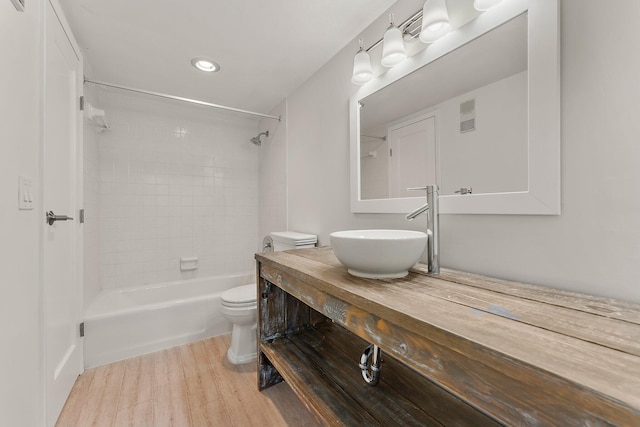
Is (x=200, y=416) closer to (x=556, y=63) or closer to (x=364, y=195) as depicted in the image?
(x=364, y=195)

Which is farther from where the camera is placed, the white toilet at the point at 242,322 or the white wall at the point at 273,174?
the white wall at the point at 273,174

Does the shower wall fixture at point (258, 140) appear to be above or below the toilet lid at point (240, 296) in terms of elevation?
above

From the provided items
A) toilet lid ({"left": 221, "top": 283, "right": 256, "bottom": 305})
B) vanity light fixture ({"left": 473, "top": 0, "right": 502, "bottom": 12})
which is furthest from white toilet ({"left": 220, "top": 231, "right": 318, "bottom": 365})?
vanity light fixture ({"left": 473, "top": 0, "right": 502, "bottom": 12})

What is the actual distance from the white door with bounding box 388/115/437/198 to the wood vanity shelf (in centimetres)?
42

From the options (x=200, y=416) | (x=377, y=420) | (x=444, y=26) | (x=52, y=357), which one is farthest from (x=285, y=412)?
(x=444, y=26)

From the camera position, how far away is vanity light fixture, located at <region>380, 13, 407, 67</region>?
125cm

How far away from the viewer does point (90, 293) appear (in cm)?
204

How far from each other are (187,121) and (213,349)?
7.33ft

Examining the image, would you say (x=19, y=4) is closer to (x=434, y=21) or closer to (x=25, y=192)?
(x=25, y=192)

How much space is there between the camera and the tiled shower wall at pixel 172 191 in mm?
2453

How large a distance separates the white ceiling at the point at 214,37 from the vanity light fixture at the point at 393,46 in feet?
0.83

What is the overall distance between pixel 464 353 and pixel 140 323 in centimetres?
219

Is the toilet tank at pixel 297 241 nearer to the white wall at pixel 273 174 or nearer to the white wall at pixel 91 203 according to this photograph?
the white wall at pixel 273 174

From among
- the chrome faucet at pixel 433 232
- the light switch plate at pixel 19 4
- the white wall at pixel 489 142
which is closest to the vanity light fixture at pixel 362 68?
the white wall at pixel 489 142
